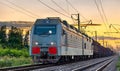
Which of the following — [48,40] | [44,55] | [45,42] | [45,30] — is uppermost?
[45,30]

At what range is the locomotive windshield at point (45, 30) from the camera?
126ft

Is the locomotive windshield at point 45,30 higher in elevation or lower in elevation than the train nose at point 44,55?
higher

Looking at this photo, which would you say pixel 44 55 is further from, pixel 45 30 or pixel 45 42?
pixel 45 30

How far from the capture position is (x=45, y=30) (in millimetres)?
38406

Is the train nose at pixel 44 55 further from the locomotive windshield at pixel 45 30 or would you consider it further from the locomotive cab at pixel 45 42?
the locomotive windshield at pixel 45 30

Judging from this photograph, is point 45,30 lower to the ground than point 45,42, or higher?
higher

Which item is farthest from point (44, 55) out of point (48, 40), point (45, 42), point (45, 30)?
point (45, 30)

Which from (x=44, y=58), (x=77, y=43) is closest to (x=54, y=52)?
(x=44, y=58)

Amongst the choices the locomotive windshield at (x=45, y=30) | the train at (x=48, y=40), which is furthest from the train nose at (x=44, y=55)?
the locomotive windshield at (x=45, y=30)

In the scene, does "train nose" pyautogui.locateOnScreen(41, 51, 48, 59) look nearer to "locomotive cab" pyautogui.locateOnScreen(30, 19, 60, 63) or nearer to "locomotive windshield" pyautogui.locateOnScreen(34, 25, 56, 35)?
"locomotive cab" pyautogui.locateOnScreen(30, 19, 60, 63)

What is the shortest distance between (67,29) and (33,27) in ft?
13.0

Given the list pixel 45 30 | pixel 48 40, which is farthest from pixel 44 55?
pixel 45 30

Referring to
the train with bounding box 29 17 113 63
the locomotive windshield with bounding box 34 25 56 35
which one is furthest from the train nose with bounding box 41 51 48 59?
the locomotive windshield with bounding box 34 25 56 35

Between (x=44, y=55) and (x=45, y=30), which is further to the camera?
(x=45, y=30)
